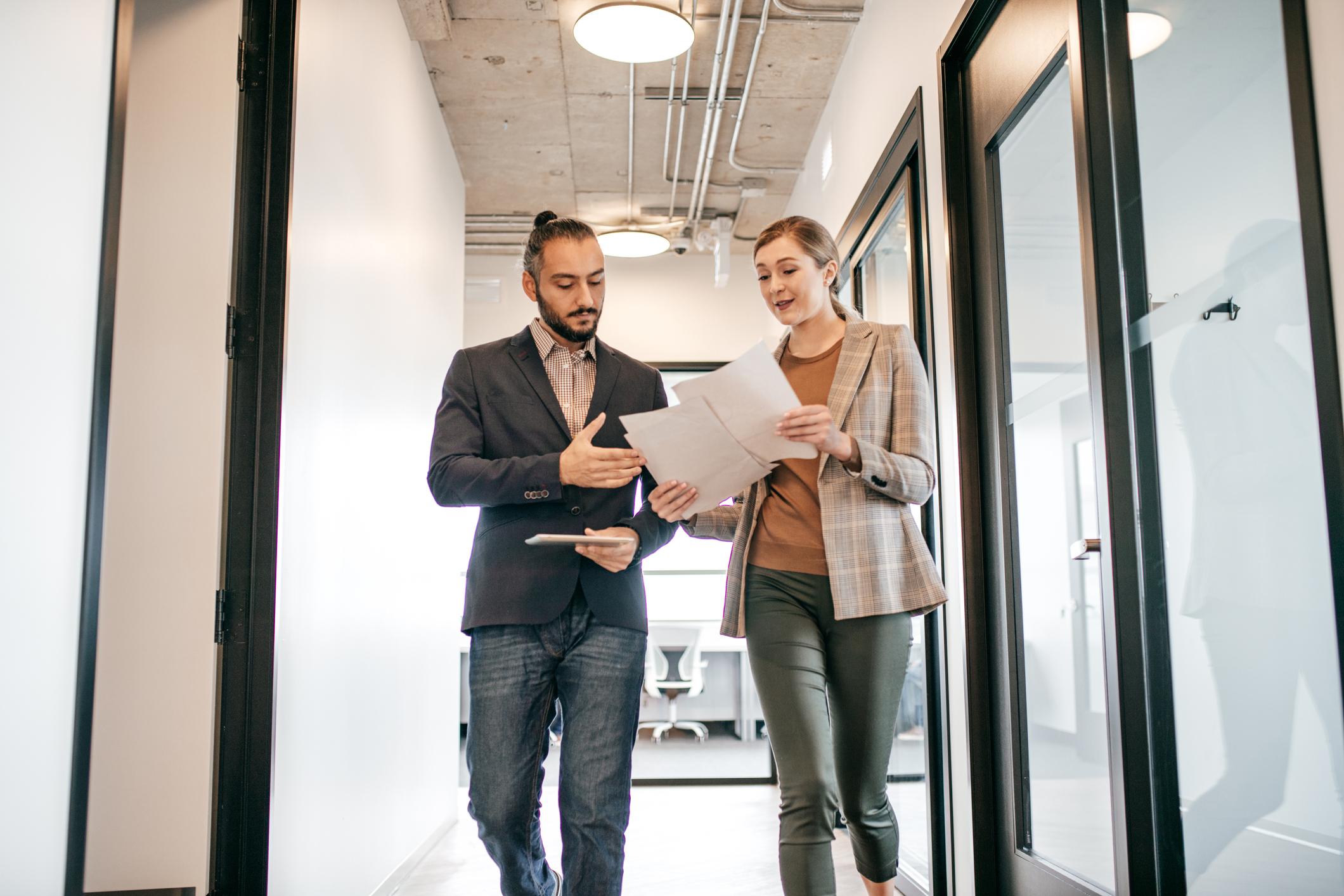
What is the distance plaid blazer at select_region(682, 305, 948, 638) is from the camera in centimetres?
182

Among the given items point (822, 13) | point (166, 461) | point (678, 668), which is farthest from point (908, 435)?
point (678, 668)

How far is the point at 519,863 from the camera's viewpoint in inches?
75.0

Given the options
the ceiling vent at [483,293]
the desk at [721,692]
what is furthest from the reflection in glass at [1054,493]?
the desk at [721,692]

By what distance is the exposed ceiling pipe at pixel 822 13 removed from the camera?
140 inches

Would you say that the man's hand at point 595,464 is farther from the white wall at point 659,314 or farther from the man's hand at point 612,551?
the white wall at point 659,314

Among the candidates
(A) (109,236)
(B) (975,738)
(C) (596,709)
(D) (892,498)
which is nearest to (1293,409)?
(D) (892,498)

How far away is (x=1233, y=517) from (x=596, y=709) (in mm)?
1051

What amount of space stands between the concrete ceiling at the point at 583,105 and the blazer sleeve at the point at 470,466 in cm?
208

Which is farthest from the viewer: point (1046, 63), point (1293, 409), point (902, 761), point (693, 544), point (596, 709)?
point (693, 544)

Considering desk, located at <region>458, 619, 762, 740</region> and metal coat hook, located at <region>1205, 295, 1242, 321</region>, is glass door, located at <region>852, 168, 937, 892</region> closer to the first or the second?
metal coat hook, located at <region>1205, 295, 1242, 321</region>

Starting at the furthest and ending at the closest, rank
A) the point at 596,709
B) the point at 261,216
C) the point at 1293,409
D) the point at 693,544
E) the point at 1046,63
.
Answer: the point at 693,544, the point at 261,216, the point at 1046,63, the point at 596,709, the point at 1293,409

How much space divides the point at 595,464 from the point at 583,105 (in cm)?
304

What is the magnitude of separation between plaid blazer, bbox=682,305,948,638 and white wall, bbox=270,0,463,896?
960mm

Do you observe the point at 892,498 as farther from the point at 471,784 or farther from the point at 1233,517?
the point at 471,784
